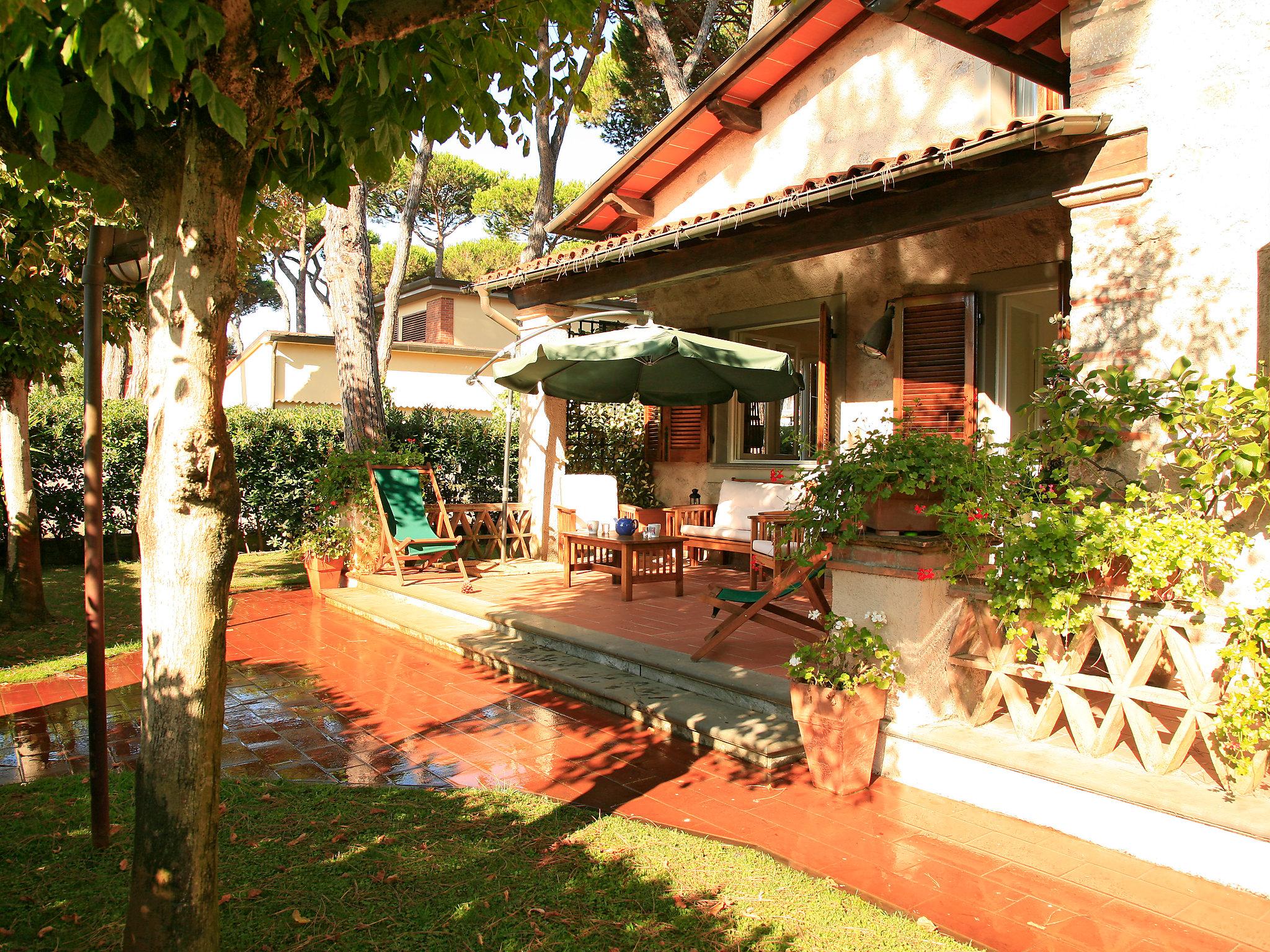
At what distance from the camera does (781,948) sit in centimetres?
263

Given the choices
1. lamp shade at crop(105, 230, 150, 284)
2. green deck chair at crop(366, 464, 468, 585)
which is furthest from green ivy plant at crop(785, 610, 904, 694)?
green deck chair at crop(366, 464, 468, 585)

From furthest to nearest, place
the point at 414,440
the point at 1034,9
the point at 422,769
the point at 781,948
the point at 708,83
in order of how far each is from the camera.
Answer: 1. the point at 414,440
2. the point at 708,83
3. the point at 1034,9
4. the point at 422,769
5. the point at 781,948

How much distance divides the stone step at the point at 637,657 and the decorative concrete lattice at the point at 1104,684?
39.8 inches

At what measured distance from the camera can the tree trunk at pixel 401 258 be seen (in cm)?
1603

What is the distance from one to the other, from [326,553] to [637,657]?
4655 mm

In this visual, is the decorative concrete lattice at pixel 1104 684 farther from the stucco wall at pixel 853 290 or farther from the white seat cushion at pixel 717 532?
the white seat cushion at pixel 717 532

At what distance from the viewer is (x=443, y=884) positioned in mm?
3043

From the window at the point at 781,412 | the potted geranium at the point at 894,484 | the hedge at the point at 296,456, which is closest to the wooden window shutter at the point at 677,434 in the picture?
the hedge at the point at 296,456

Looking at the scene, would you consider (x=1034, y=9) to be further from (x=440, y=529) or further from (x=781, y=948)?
(x=440, y=529)

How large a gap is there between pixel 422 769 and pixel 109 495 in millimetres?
8832

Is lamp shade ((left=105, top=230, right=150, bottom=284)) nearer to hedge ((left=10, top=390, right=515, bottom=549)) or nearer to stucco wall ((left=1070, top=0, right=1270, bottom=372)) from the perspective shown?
stucco wall ((left=1070, top=0, right=1270, bottom=372))

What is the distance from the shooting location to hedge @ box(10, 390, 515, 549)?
35.0 ft

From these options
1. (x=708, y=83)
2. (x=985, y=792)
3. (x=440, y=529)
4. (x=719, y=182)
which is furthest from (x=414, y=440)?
(x=985, y=792)

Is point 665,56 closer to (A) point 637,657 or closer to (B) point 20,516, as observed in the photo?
(B) point 20,516
